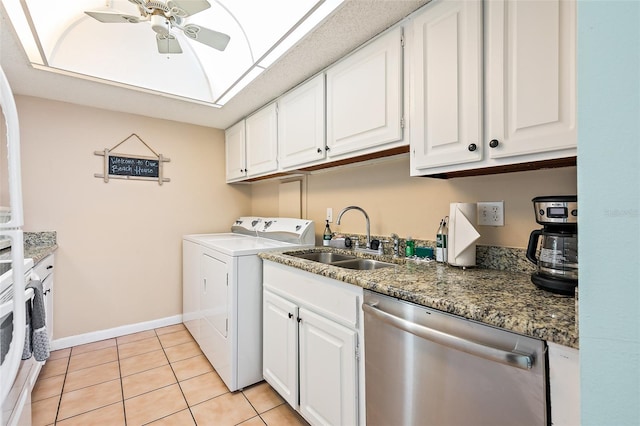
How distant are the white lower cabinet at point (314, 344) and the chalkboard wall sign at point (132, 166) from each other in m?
1.90

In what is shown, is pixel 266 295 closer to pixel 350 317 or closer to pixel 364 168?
pixel 350 317

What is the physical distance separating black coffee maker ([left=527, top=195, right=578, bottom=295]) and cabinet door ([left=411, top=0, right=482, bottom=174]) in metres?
0.32

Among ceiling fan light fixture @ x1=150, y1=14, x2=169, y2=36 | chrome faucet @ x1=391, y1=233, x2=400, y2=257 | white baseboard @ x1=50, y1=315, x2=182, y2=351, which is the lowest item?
white baseboard @ x1=50, y1=315, x2=182, y2=351

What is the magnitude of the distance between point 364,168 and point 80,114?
2.63 metres

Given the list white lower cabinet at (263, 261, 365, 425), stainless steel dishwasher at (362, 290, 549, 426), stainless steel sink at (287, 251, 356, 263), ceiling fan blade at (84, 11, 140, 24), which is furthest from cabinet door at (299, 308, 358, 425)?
ceiling fan blade at (84, 11, 140, 24)

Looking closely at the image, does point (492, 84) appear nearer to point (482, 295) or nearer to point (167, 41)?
point (482, 295)

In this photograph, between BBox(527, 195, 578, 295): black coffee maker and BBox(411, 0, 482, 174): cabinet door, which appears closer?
BBox(527, 195, 578, 295): black coffee maker

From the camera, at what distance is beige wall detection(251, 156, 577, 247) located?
4.39 feet

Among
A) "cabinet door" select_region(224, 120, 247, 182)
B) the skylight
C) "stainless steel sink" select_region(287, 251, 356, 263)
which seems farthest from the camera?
"cabinet door" select_region(224, 120, 247, 182)

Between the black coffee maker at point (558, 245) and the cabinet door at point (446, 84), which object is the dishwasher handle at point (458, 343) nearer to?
the black coffee maker at point (558, 245)

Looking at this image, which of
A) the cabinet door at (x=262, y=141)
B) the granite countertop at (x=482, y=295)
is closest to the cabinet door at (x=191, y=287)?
the cabinet door at (x=262, y=141)

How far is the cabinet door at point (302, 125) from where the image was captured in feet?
6.50

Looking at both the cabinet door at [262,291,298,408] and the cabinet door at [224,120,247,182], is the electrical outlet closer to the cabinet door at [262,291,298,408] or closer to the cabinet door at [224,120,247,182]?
the cabinet door at [262,291,298,408]

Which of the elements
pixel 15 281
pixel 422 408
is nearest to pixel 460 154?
pixel 422 408
